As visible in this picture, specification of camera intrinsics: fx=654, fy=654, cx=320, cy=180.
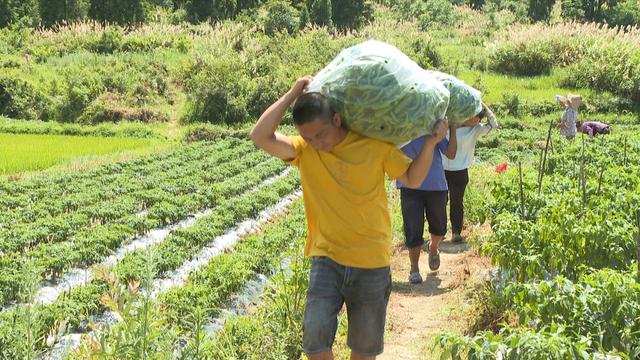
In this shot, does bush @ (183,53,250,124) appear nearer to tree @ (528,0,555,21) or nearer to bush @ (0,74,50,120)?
bush @ (0,74,50,120)

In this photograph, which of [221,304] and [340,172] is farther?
[221,304]

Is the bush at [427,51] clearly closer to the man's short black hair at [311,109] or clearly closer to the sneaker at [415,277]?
the sneaker at [415,277]

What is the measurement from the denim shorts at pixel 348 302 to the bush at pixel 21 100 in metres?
20.4

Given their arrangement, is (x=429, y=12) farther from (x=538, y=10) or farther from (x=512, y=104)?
(x=512, y=104)

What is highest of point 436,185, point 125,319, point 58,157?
point 125,319

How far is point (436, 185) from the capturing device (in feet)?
19.2

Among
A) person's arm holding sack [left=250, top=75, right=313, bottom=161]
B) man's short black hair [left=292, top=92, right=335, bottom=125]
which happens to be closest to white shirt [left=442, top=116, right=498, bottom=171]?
person's arm holding sack [left=250, top=75, right=313, bottom=161]

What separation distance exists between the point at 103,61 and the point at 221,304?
21826 mm

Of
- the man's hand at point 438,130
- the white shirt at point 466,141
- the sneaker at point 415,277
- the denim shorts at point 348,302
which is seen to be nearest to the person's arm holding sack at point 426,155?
the man's hand at point 438,130

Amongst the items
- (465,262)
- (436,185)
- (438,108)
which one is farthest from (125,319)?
(465,262)

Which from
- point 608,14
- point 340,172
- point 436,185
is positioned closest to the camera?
point 340,172

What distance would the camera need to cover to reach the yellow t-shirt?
329 cm

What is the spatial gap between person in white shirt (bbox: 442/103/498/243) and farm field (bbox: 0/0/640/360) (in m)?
0.33

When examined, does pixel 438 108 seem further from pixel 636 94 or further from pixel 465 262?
pixel 636 94
